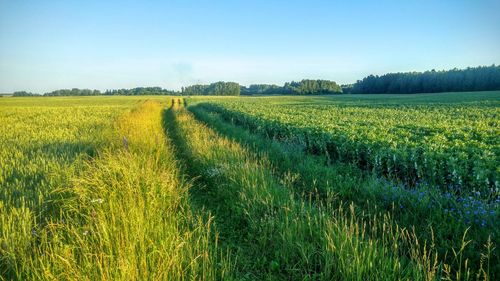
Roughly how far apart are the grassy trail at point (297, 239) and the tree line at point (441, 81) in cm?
9585

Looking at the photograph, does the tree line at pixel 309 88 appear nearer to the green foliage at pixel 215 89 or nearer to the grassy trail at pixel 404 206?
the green foliage at pixel 215 89

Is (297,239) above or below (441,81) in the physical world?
below

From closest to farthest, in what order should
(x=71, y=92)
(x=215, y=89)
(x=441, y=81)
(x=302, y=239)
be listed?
(x=302, y=239) → (x=441, y=81) → (x=71, y=92) → (x=215, y=89)

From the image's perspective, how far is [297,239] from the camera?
4246 mm

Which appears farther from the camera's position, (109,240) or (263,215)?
(263,215)

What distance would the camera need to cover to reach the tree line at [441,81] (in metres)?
78.4

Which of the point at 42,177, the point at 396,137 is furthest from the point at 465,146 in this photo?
the point at 42,177

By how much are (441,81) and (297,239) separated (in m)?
101

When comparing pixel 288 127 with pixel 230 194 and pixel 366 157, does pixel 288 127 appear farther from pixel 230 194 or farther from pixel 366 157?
pixel 230 194

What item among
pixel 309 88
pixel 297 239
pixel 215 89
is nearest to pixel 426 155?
pixel 297 239

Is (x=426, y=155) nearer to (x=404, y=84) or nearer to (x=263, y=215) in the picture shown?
(x=263, y=215)

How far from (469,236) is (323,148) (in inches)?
249

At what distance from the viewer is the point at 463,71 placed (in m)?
86.0

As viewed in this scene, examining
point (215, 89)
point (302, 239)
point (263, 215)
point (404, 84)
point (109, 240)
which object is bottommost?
point (263, 215)
